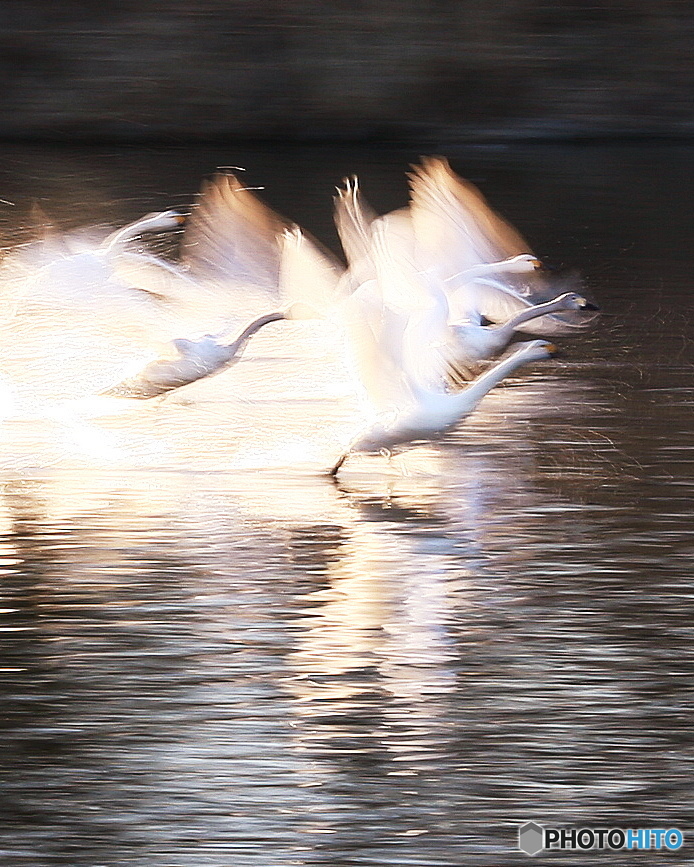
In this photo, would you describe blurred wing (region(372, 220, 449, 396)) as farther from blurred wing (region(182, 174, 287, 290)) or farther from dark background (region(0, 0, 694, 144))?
dark background (region(0, 0, 694, 144))

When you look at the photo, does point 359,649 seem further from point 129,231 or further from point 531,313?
point 129,231

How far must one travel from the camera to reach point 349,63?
122 feet

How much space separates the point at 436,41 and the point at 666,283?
20.8 m

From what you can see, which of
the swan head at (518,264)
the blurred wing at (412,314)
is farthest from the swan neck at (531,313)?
the swan head at (518,264)

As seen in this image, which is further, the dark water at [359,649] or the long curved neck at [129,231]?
the long curved neck at [129,231]

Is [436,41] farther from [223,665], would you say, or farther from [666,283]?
[223,665]

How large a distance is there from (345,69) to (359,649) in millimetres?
30652

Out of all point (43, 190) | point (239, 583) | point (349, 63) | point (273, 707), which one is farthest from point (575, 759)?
point (349, 63)

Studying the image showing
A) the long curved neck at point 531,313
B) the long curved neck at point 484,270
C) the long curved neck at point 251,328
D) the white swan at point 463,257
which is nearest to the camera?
the long curved neck at point 531,313

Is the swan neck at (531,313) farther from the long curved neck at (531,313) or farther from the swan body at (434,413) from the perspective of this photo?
the swan body at (434,413)

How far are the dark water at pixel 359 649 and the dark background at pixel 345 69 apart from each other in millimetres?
24744

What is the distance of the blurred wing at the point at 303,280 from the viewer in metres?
10.3

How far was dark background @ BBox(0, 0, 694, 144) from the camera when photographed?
120 feet

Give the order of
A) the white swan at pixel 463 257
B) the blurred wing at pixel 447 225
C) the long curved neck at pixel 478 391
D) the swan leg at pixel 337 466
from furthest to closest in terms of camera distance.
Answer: the blurred wing at pixel 447 225, the white swan at pixel 463 257, the swan leg at pixel 337 466, the long curved neck at pixel 478 391
